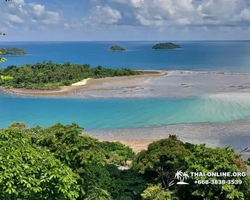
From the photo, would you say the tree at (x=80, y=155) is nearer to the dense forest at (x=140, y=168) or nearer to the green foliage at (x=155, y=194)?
the dense forest at (x=140, y=168)

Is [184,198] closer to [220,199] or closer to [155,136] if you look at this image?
[220,199]

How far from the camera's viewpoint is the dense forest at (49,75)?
176 feet

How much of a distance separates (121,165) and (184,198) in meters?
6.56

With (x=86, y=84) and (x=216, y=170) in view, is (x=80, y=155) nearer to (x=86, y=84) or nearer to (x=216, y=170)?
(x=216, y=170)

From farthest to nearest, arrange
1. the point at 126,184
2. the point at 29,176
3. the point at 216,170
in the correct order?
the point at 126,184, the point at 216,170, the point at 29,176

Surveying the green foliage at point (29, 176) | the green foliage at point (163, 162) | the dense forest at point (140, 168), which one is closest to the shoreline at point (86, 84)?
the green foliage at point (163, 162)

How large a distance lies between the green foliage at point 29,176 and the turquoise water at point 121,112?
24.9 m

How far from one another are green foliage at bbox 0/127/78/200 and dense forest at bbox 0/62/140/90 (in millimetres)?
47193

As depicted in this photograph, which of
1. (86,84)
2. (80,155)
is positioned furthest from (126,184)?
(86,84)

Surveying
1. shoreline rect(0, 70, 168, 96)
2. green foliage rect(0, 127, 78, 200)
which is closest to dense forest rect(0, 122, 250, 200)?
green foliage rect(0, 127, 78, 200)

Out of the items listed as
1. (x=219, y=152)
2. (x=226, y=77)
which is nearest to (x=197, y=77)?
(x=226, y=77)

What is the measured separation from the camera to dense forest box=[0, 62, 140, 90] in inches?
2111

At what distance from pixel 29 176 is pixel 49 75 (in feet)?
175

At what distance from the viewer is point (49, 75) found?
184 ft
